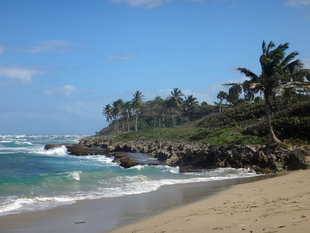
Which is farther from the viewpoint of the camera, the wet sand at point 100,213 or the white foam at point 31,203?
the white foam at point 31,203

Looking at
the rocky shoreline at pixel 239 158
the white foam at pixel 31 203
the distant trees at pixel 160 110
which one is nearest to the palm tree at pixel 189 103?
the distant trees at pixel 160 110

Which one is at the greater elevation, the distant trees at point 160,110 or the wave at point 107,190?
the distant trees at point 160,110

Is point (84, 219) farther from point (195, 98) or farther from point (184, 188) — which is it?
point (195, 98)

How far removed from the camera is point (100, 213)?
34.0 feet

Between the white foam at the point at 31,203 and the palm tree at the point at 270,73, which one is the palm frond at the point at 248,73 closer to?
the palm tree at the point at 270,73

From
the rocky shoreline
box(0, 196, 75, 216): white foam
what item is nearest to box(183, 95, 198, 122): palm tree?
the rocky shoreline

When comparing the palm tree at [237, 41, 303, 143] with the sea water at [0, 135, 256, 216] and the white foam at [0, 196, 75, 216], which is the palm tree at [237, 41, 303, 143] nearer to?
the sea water at [0, 135, 256, 216]

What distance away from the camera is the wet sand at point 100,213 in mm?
8727

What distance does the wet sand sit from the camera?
8727 millimetres

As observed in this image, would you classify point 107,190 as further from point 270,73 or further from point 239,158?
point 270,73

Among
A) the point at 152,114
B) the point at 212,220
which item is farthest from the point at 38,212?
the point at 152,114

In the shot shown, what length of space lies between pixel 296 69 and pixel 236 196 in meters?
20.8

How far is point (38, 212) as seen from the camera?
10.8 m

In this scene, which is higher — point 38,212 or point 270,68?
point 270,68
